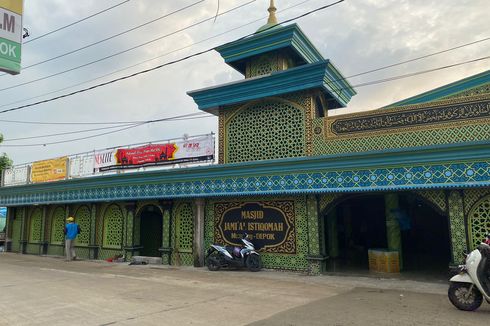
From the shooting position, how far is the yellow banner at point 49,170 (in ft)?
56.1

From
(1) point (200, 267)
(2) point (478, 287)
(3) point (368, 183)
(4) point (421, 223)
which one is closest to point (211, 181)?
(1) point (200, 267)

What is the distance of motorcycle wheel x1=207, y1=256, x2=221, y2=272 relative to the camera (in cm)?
1170

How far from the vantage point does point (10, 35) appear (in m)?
6.11

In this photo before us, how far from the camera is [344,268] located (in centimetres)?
1187

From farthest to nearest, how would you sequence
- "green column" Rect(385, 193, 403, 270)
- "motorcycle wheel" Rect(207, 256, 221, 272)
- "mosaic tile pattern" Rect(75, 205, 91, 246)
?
"mosaic tile pattern" Rect(75, 205, 91, 246) → "motorcycle wheel" Rect(207, 256, 221, 272) → "green column" Rect(385, 193, 403, 270)

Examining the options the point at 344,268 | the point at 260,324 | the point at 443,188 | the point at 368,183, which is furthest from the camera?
the point at 344,268

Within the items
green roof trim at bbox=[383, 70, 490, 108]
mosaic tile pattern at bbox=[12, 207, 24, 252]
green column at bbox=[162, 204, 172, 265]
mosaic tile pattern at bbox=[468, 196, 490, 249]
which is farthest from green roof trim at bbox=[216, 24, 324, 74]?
mosaic tile pattern at bbox=[12, 207, 24, 252]

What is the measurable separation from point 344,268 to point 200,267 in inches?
180

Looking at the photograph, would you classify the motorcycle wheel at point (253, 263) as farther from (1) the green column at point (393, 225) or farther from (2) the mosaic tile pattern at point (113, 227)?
(2) the mosaic tile pattern at point (113, 227)

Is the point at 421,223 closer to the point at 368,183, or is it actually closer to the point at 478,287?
the point at 368,183

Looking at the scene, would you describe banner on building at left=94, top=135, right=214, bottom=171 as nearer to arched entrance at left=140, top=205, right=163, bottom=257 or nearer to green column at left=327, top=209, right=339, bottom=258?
arched entrance at left=140, top=205, right=163, bottom=257

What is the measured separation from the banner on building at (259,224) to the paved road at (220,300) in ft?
3.24

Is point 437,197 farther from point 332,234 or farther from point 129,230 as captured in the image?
point 129,230

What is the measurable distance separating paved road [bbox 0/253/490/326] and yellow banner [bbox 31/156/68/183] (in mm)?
6844
